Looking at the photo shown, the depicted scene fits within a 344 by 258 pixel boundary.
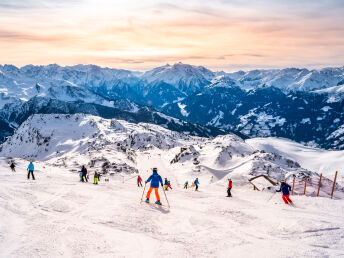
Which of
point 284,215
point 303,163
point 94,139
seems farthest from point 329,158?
point 284,215

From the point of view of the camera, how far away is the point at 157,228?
13.2 m

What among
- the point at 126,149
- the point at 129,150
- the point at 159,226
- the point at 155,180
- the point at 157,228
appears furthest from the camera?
the point at 129,150

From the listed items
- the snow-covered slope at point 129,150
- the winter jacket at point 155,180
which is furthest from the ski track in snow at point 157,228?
the snow-covered slope at point 129,150

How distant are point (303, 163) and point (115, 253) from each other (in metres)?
202

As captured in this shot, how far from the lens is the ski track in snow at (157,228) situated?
10.6 meters

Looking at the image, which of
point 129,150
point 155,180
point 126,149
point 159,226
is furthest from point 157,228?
point 129,150

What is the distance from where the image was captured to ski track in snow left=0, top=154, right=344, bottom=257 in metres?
10.6

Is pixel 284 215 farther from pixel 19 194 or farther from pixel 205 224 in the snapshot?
pixel 19 194

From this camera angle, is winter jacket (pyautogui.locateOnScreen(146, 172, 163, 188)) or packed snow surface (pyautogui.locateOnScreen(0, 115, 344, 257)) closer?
packed snow surface (pyautogui.locateOnScreen(0, 115, 344, 257))

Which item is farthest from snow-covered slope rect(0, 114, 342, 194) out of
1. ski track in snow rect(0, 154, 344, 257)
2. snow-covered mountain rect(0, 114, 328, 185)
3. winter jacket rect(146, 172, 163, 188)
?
ski track in snow rect(0, 154, 344, 257)

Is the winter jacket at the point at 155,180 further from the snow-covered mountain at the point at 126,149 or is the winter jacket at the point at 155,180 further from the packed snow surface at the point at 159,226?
the snow-covered mountain at the point at 126,149

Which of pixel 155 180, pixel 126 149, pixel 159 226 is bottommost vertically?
pixel 126 149

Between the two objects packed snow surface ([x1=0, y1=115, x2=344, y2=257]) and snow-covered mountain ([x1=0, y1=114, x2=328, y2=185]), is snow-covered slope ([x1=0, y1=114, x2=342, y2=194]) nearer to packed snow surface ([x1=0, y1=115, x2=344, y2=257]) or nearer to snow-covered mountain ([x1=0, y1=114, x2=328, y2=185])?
snow-covered mountain ([x1=0, y1=114, x2=328, y2=185])

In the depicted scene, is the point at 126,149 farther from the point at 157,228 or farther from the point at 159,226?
the point at 157,228
